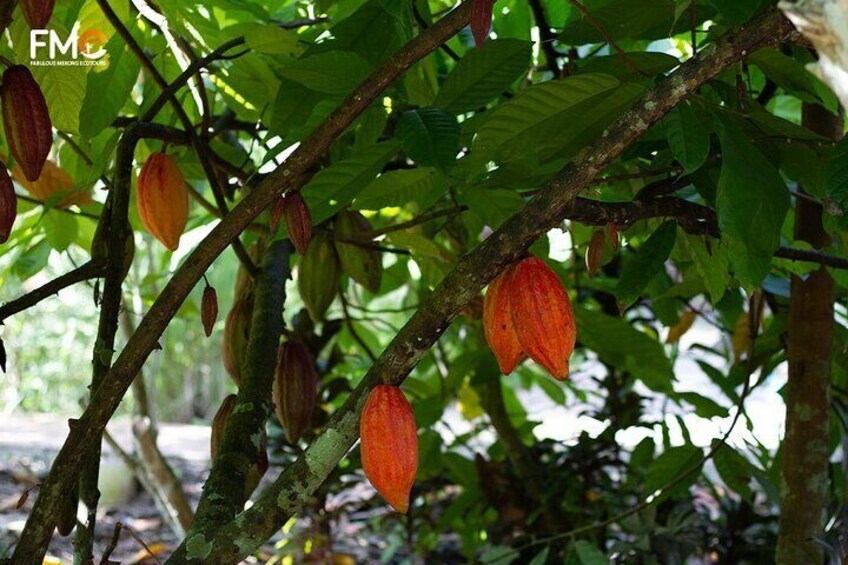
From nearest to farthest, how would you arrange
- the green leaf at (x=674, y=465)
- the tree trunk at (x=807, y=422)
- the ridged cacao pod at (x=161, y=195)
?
the ridged cacao pod at (x=161, y=195) → the tree trunk at (x=807, y=422) → the green leaf at (x=674, y=465)

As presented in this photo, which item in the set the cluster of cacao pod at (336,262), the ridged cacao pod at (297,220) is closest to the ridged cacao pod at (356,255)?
the cluster of cacao pod at (336,262)

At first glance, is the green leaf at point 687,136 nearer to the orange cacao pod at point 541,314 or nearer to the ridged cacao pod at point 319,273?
the orange cacao pod at point 541,314

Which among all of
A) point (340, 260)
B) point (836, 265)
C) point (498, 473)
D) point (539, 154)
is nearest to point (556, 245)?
point (498, 473)

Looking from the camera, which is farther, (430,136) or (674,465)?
(674,465)

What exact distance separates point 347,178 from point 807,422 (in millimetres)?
755

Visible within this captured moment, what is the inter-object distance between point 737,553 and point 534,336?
1.63 metres

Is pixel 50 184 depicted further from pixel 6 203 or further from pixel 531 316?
pixel 531 316

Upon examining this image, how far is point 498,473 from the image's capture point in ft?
6.91

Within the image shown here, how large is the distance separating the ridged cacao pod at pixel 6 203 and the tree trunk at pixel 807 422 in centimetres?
100

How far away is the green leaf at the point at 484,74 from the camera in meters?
0.99

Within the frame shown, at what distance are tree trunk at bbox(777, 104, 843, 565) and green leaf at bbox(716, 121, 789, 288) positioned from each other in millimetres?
614

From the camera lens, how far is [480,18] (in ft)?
2.53

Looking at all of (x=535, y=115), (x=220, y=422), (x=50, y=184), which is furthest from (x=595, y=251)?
(x=50, y=184)

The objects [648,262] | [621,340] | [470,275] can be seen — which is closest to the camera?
[470,275]
